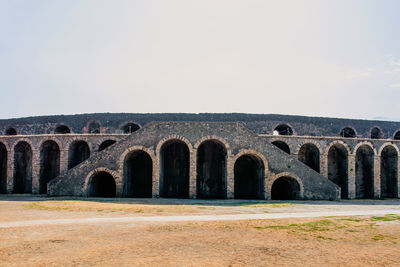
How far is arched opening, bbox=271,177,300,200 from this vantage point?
1889 centimetres

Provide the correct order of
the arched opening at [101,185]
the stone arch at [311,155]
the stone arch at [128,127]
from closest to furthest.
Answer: the arched opening at [101,185] < the stone arch at [311,155] < the stone arch at [128,127]

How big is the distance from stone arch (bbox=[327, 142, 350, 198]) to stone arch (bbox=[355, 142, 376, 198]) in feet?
5.13

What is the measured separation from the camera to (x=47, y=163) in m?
23.4

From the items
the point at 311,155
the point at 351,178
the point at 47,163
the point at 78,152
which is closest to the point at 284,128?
the point at 311,155

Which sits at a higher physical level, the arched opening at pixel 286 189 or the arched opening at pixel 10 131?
the arched opening at pixel 10 131

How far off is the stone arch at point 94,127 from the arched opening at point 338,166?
1975 cm

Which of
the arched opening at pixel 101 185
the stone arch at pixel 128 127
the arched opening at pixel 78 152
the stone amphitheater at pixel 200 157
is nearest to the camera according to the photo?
the stone amphitheater at pixel 200 157

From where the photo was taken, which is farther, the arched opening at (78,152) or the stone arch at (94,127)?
the stone arch at (94,127)

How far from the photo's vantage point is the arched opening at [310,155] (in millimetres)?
22041

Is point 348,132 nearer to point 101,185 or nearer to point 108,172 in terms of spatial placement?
point 108,172

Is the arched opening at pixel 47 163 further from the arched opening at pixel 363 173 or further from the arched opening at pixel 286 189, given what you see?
the arched opening at pixel 363 173

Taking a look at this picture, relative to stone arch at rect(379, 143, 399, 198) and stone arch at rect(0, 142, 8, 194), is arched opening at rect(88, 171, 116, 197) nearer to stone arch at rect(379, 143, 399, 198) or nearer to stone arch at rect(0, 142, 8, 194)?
stone arch at rect(0, 142, 8, 194)

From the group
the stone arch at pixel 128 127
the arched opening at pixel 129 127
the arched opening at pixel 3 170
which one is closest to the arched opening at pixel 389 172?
the stone arch at pixel 128 127

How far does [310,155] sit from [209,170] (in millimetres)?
7727
